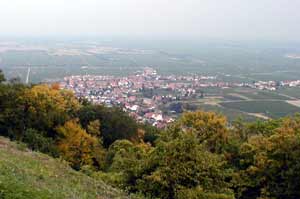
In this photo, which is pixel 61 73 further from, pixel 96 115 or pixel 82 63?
pixel 96 115

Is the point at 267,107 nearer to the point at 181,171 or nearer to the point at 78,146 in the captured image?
the point at 78,146

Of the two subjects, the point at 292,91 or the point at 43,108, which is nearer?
the point at 43,108

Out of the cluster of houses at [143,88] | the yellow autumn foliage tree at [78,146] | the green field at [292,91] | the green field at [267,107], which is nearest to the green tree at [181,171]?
the yellow autumn foliage tree at [78,146]

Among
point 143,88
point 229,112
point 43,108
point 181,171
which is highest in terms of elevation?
point 181,171

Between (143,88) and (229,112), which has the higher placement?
(229,112)

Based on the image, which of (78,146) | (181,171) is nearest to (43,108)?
(78,146)

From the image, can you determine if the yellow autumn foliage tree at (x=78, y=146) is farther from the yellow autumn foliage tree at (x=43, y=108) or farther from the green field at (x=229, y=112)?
the green field at (x=229, y=112)
